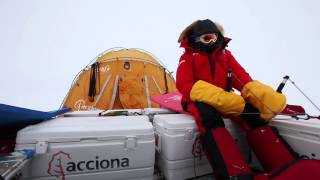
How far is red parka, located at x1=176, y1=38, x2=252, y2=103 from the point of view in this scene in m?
1.82

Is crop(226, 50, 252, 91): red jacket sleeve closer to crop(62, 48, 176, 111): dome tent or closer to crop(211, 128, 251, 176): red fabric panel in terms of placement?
crop(211, 128, 251, 176): red fabric panel

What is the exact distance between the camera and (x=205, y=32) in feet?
6.07

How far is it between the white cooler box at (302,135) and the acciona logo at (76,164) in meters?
1.12

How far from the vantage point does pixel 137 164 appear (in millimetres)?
1462

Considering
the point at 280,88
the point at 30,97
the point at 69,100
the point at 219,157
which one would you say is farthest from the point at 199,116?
the point at 30,97

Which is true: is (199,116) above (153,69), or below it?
below

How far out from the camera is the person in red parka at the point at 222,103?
1335mm

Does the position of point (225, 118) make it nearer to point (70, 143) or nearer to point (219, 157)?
point (219, 157)

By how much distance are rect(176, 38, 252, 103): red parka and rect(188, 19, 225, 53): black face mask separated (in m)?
0.04

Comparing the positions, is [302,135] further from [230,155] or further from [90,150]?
[90,150]

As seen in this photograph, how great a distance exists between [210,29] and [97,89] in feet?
9.12

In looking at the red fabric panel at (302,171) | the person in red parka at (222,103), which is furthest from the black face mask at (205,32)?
the red fabric panel at (302,171)

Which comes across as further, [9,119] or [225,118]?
[225,118]

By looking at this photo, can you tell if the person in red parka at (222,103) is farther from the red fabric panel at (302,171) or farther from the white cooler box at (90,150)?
the white cooler box at (90,150)
